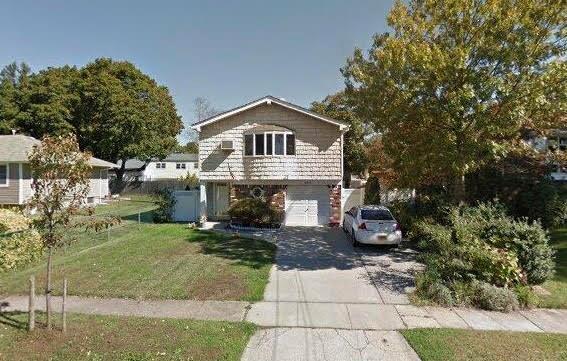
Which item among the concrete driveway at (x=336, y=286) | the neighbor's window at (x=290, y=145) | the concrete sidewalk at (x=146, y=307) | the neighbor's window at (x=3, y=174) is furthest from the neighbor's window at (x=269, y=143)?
the neighbor's window at (x=3, y=174)

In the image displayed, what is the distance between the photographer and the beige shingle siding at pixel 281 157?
1872 centimetres

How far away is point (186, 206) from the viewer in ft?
67.2

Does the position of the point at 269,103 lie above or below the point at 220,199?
above

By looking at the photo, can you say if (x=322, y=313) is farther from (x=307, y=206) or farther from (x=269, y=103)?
(x=269, y=103)

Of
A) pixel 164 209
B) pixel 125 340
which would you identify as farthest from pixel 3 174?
pixel 125 340

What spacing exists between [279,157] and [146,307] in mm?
11914

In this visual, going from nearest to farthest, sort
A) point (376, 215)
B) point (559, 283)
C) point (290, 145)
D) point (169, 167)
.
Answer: point (559, 283), point (376, 215), point (290, 145), point (169, 167)

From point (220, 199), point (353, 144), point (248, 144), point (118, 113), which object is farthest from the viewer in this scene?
point (118, 113)

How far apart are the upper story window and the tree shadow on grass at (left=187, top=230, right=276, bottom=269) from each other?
4890mm

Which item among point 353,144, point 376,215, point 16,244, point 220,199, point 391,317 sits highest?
point 353,144

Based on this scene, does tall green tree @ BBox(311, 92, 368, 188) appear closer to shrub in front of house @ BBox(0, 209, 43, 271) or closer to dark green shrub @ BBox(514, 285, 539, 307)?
dark green shrub @ BBox(514, 285, 539, 307)

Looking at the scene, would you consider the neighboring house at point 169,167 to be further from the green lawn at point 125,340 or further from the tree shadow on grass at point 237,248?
the green lawn at point 125,340

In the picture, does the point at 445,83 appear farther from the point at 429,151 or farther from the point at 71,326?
the point at 71,326

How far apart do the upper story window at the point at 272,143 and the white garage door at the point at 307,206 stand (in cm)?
213
